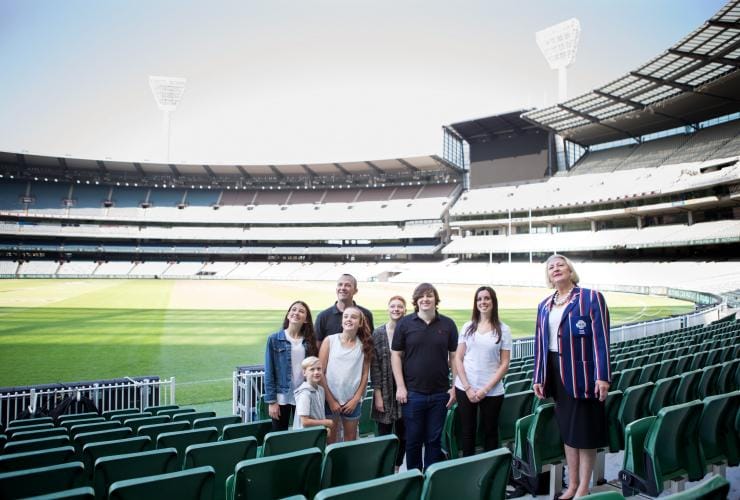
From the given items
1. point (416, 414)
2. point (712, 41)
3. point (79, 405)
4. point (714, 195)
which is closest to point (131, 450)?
point (416, 414)

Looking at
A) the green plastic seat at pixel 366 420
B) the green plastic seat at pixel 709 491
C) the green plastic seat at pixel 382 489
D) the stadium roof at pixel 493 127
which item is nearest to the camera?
the green plastic seat at pixel 709 491

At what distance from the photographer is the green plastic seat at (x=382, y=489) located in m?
1.99

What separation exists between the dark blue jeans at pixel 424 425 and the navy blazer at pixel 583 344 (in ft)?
3.09

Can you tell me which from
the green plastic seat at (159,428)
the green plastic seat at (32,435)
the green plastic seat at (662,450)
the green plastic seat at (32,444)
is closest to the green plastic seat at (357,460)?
the green plastic seat at (662,450)

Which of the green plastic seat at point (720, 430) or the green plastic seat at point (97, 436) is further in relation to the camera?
the green plastic seat at point (97, 436)

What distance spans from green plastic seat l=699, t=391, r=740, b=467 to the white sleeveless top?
2985 mm

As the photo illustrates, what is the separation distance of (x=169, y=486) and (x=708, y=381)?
Answer: 5.96 metres

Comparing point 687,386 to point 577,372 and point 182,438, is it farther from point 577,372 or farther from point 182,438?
point 182,438

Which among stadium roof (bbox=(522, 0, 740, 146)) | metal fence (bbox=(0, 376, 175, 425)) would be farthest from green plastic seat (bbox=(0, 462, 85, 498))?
stadium roof (bbox=(522, 0, 740, 146))

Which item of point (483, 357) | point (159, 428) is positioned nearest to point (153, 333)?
point (159, 428)

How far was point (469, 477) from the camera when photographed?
2490 mm

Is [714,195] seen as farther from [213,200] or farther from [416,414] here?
[213,200]

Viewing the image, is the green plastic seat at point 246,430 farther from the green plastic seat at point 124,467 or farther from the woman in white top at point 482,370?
the woman in white top at point 482,370

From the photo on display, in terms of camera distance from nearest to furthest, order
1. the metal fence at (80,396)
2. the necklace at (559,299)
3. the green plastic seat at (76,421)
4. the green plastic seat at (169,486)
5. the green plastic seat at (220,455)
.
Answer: the green plastic seat at (169,486) < the green plastic seat at (220,455) < the necklace at (559,299) < the green plastic seat at (76,421) < the metal fence at (80,396)
